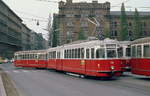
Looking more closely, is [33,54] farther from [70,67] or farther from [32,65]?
[70,67]

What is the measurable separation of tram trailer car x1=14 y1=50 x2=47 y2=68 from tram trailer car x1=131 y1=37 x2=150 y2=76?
738 inches

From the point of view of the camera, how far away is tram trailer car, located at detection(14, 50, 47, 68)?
132 feet

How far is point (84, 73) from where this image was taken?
74.1ft

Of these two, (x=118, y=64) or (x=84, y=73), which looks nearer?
(x=118, y=64)

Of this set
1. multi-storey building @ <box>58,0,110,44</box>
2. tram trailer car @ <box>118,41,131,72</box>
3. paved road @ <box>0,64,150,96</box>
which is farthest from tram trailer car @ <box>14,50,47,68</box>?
multi-storey building @ <box>58,0,110,44</box>

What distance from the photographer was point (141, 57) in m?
21.4

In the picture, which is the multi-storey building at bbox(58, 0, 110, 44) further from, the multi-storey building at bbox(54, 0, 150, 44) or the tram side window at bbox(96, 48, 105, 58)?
the tram side window at bbox(96, 48, 105, 58)

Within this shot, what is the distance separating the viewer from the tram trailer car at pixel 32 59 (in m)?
40.3

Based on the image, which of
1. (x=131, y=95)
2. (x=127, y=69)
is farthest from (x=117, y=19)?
(x=131, y=95)

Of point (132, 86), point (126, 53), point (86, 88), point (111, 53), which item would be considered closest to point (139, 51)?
point (111, 53)

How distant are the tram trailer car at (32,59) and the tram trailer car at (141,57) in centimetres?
1874

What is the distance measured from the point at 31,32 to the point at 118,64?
533 ft

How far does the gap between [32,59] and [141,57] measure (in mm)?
24152

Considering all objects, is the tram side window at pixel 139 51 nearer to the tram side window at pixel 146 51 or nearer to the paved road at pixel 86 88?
the tram side window at pixel 146 51
